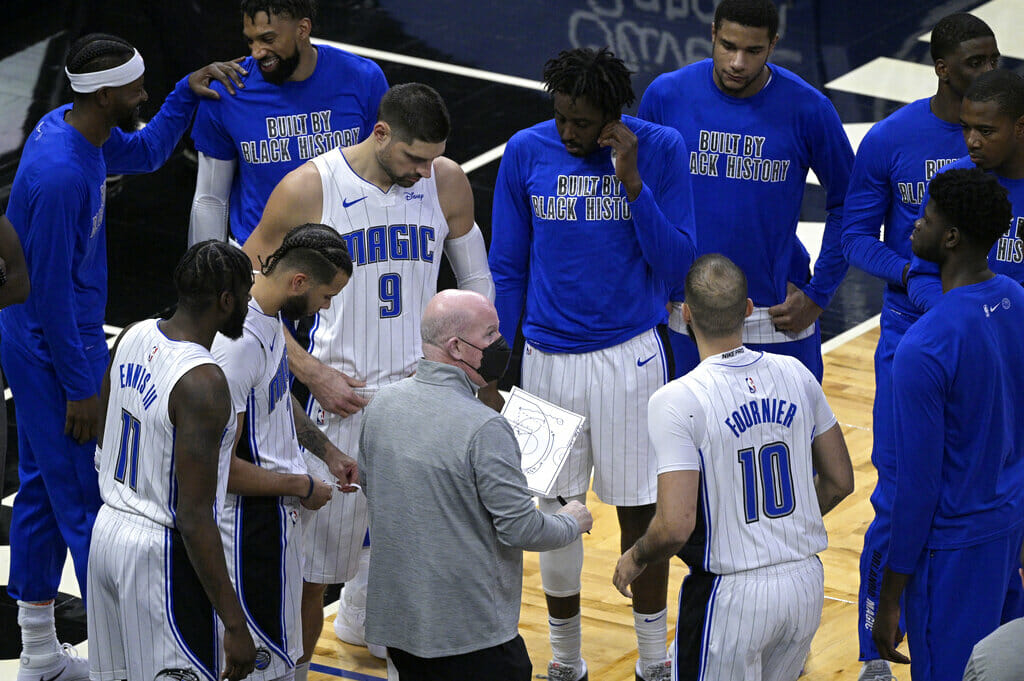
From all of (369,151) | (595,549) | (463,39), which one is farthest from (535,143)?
(463,39)

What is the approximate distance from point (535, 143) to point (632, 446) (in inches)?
45.9

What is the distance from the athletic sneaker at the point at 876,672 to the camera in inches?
215

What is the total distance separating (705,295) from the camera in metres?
4.27

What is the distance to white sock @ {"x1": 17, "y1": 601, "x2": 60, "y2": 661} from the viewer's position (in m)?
5.57

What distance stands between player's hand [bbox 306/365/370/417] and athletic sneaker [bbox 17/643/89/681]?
1.44 m

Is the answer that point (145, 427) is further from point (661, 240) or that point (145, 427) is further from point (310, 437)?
point (661, 240)

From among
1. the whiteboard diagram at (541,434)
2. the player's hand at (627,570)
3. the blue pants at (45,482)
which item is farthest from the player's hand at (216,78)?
the player's hand at (627,570)

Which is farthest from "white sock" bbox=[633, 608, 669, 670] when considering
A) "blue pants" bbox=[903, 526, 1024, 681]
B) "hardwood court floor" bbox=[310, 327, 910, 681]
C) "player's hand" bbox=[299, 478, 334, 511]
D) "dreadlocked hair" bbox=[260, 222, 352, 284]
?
"dreadlocked hair" bbox=[260, 222, 352, 284]

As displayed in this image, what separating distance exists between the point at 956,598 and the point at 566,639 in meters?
1.67

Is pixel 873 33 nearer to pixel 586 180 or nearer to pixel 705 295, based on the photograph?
pixel 586 180

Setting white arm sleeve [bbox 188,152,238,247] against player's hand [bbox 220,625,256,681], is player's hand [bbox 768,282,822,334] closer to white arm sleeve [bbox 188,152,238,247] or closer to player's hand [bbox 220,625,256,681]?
white arm sleeve [bbox 188,152,238,247]

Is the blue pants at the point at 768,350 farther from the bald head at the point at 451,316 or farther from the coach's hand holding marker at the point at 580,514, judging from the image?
the bald head at the point at 451,316

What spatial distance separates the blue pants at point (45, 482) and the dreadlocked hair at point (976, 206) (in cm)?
319

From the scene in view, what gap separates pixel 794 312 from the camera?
235 inches
